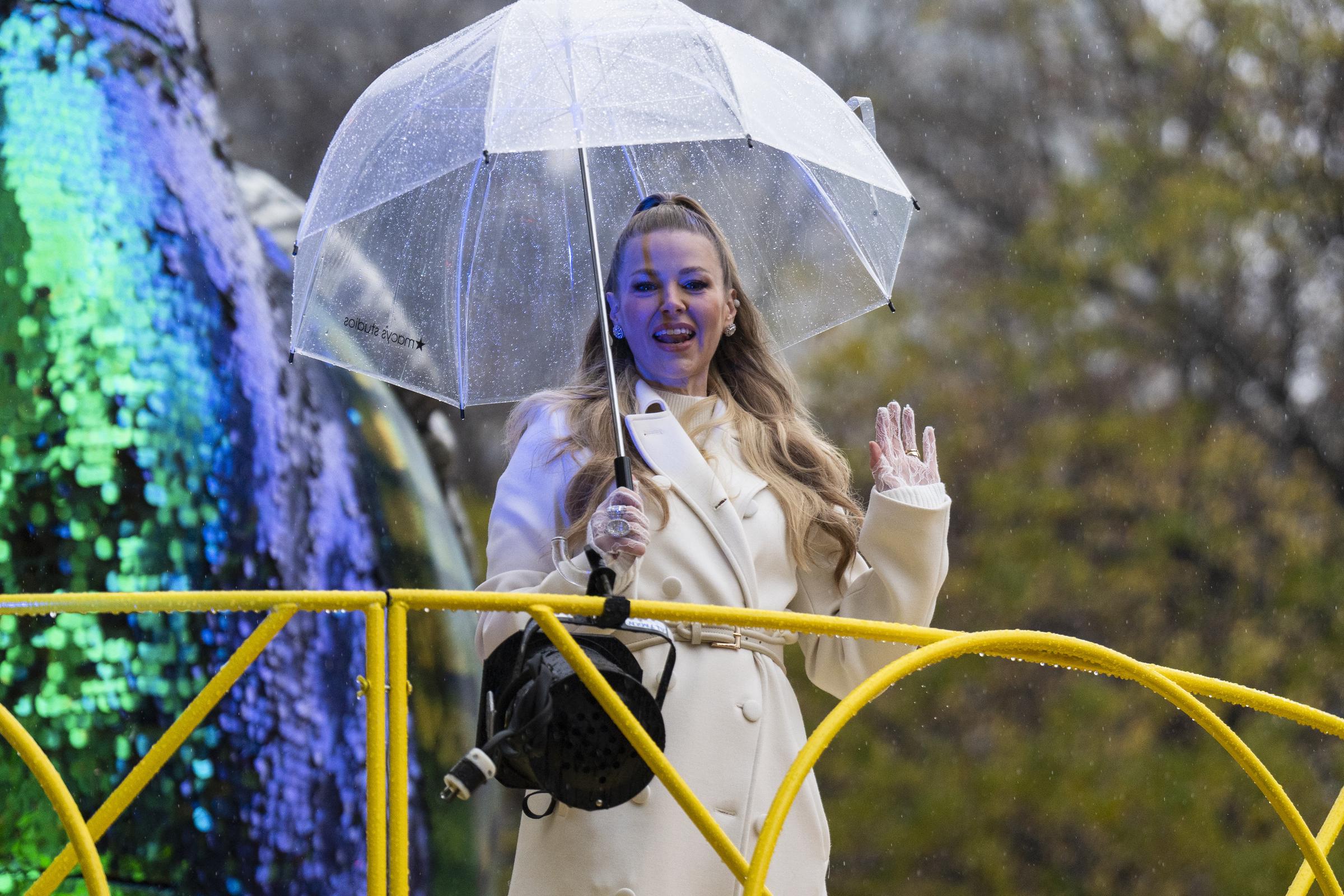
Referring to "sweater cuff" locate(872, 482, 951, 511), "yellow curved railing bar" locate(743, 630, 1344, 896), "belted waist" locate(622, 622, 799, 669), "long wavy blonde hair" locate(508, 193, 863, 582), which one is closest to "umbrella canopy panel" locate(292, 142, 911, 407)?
"long wavy blonde hair" locate(508, 193, 863, 582)

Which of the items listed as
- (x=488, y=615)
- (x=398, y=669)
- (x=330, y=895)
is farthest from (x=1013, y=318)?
(x=398, y=669)

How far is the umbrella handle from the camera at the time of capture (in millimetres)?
2277

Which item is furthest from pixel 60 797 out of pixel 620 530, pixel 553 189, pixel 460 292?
pixel 553 189

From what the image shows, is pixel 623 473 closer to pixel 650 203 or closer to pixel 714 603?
pixel 714 603

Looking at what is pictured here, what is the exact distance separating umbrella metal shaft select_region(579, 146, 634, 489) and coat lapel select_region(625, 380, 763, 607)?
1.7 inches

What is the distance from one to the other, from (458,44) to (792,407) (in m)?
0.89

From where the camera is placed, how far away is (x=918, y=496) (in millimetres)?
2492

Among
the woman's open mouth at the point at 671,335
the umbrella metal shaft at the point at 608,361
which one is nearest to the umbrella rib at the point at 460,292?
the umbrella metal shaft at the point at 608,361

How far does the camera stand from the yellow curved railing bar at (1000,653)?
1716 mm

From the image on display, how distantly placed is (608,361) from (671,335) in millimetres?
195

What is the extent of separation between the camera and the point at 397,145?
8.57ft

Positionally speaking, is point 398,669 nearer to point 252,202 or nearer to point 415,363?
point 415,363

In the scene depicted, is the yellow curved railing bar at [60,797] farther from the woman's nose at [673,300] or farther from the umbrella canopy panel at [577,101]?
the woman's nose at [673,300]

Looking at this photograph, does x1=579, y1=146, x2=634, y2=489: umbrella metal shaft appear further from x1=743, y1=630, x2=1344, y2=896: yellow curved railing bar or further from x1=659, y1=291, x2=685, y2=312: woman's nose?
x1=743, y1=630, x2=1344, y2=896: yellow curved railing bar
